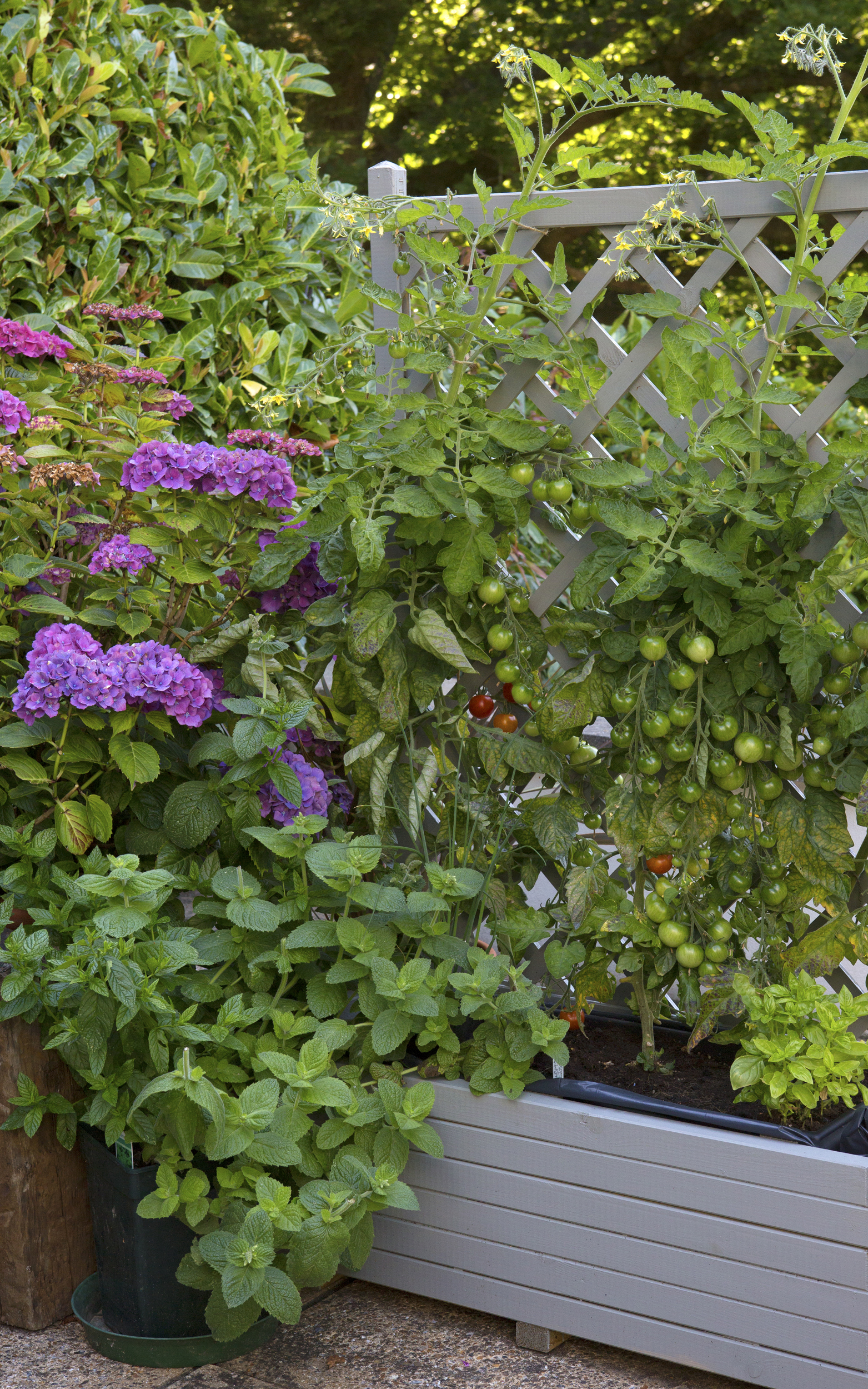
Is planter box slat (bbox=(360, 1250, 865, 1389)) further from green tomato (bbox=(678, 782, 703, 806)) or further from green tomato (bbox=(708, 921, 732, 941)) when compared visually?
green tomato (bbox=(678, 782, 703, 806))

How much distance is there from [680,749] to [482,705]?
39 cm

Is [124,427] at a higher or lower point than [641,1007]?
higher

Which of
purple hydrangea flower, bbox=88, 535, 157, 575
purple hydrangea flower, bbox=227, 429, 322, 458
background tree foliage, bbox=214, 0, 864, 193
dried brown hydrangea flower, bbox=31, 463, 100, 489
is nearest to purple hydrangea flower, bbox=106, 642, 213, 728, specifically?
purple hydrangea flower, bbox=88, 535, 157, 575

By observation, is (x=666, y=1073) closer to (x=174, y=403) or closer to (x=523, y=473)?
(x=523, y=473)

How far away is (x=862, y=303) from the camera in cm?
150

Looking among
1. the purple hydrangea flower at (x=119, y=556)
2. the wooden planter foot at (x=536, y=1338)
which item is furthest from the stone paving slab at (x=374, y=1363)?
the purple hydrangea flower at (x=119, y=556)

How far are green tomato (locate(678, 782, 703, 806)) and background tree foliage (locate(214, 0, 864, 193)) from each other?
8281mm

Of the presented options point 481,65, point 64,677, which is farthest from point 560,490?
point 481,65

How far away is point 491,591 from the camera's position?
5.88 ft

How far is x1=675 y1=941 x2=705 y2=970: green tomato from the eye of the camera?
66.9 inches

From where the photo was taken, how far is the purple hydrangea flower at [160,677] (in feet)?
5.33

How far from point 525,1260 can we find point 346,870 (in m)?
0.59

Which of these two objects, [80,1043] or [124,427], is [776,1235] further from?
[124,427]

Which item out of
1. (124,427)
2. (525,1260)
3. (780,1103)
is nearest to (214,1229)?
(525,1260)
